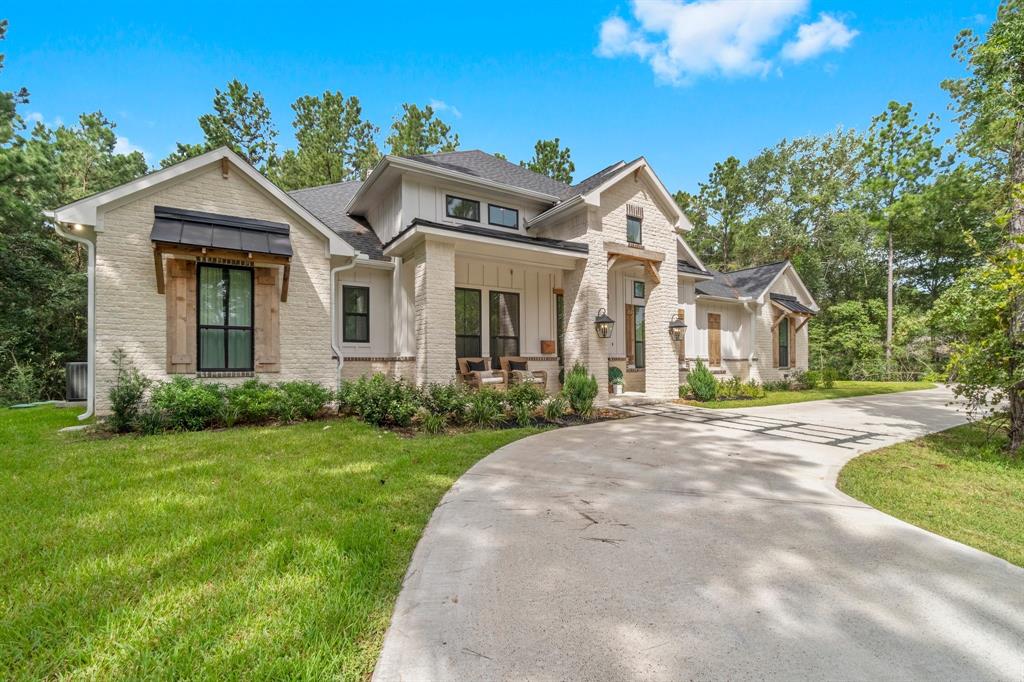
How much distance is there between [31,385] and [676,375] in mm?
18655

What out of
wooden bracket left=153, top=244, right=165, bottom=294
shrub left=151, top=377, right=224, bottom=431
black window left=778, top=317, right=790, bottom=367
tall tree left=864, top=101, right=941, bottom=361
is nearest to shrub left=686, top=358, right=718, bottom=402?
tall tree left=864, top=101, right=941, bottom=361

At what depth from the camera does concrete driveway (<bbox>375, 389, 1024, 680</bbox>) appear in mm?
1831

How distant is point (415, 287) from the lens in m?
9.96

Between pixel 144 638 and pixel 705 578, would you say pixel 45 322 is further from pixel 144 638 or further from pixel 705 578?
pixel 705 578

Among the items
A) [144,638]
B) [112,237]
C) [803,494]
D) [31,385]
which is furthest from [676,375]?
[31,385]

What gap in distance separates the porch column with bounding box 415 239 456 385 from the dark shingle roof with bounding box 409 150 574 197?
327 cm

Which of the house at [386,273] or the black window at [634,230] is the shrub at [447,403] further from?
the black window at [634,230]

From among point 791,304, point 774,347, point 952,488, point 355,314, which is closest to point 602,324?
point 355,314

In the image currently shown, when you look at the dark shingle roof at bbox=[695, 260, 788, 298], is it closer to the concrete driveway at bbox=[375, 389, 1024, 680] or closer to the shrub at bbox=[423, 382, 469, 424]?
the shrub at bbox=[423, 382, 469, 424]

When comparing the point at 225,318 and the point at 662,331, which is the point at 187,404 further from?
the point at 662,331

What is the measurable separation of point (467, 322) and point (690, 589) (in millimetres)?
9838

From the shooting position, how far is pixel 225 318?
8.65 metres

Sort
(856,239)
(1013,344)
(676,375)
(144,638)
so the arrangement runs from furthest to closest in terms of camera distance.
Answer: (856,239), (676,375), (1013,344), (144,638)

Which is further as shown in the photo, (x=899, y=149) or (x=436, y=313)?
(x=899, y=149)
